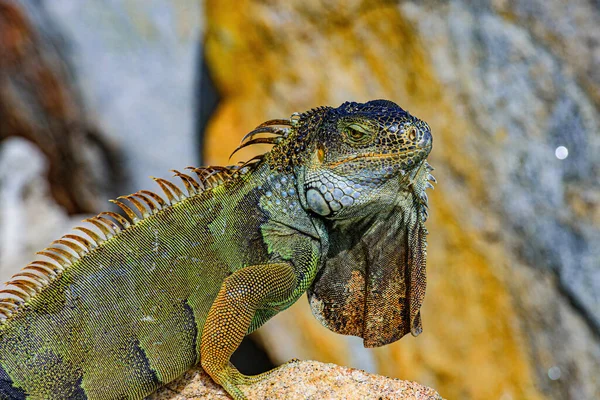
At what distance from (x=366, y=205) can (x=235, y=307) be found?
83cm

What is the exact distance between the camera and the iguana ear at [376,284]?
11.7 feet

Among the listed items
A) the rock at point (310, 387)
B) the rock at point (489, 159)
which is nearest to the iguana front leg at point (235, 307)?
the rock at point (310, 387)

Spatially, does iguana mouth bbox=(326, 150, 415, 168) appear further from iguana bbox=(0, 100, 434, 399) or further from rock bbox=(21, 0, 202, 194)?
rock bbox=(21, 0, 202, 194)

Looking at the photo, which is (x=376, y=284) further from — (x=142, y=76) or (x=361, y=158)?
(x=142, y=76)

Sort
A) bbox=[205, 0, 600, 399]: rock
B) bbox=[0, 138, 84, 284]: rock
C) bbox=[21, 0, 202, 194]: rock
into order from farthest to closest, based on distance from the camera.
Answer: bbox=[0, 138, 84, 284]: rock < bbox=[21, 0, 202, 194]: rock < bbox=[205, 0, 600, 399]: rock

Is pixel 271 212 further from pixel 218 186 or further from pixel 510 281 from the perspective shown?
pixel 510 281

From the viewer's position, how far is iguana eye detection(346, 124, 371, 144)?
3275 mm

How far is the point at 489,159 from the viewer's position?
7.00 meters

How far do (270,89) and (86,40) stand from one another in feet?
11.5

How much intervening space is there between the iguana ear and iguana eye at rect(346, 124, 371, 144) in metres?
0.50

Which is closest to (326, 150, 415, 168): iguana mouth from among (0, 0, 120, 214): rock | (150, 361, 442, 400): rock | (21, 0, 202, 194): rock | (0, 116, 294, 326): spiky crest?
(0, 116, 294, 326): spiky crest

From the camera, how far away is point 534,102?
6.76m

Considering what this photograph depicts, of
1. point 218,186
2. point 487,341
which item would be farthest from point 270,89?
point 218,186

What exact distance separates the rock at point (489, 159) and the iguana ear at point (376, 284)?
358 centimetres
